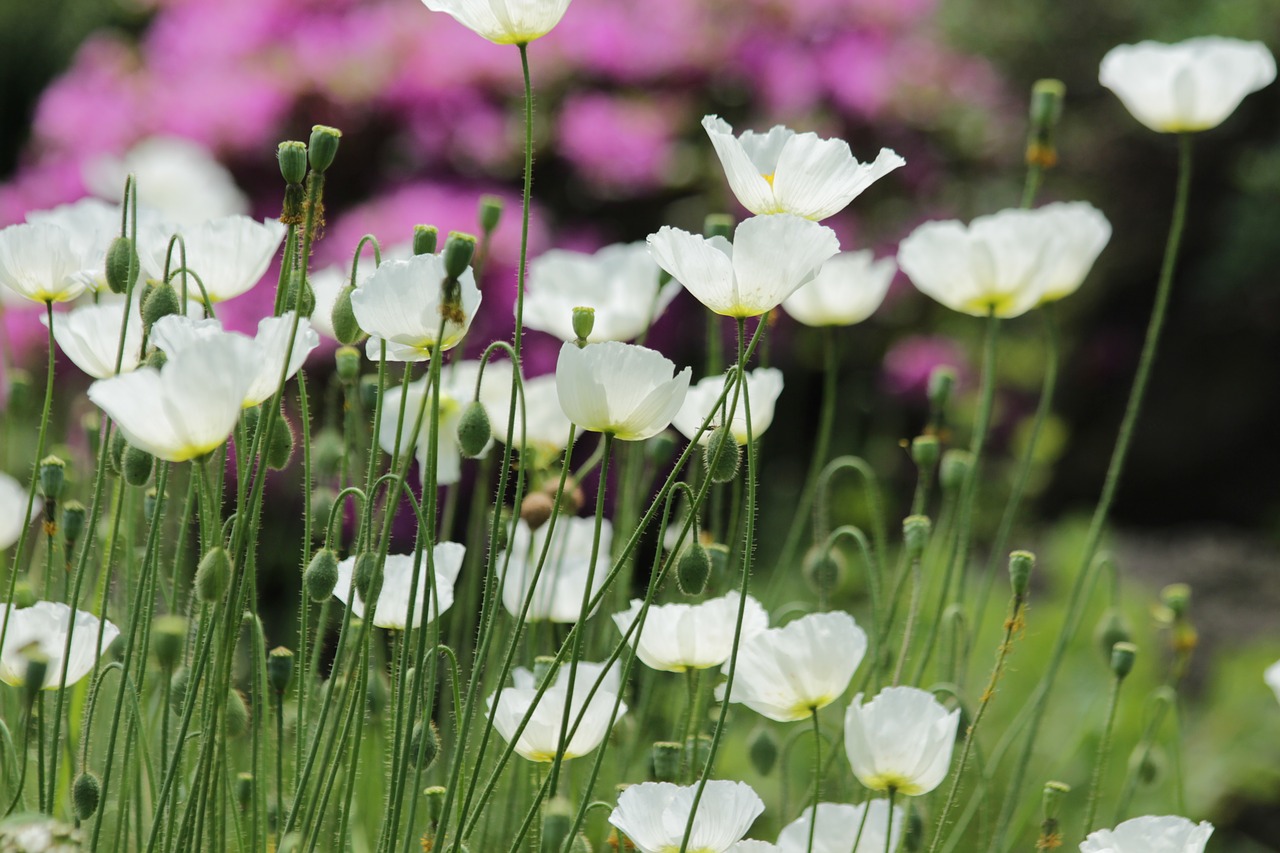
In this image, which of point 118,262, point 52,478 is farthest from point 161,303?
point 52,478

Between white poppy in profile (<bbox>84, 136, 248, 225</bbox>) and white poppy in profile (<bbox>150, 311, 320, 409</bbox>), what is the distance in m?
1.15

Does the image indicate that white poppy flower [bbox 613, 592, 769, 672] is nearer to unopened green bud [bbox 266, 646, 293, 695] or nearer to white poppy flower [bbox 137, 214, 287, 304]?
unopened green bud [bbox 266, 646, 293, 695]

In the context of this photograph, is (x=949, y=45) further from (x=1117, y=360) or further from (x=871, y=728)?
(x=871, y=728)

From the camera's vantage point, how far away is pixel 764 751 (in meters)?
1.16

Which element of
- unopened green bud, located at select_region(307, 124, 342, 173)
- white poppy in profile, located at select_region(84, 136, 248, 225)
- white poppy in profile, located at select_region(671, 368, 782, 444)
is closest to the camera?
unopened green bud, located at select_region(307, 124, 342, 173)

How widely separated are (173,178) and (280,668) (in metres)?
1.75

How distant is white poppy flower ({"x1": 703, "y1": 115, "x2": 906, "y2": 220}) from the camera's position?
0.93 metres

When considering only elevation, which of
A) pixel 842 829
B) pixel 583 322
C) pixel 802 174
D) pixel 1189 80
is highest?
pixel 1189 80

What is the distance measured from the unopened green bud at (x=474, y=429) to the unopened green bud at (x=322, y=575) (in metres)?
0.11

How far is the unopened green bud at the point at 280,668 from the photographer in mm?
924

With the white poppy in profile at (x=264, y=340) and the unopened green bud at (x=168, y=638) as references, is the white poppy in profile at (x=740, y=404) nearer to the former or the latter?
the white poppy in profile at (x=264, y=340)

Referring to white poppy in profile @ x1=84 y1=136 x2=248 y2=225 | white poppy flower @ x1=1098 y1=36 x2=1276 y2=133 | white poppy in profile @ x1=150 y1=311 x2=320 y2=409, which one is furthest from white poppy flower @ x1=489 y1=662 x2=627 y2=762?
white poppy in profile @ x1=84 y1=136 x2=248 y2=225

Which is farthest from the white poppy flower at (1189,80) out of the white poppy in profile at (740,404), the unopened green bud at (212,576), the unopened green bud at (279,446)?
the unopened green bud at (212,576)

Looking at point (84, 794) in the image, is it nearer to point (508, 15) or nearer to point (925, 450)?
point (508, 15)
